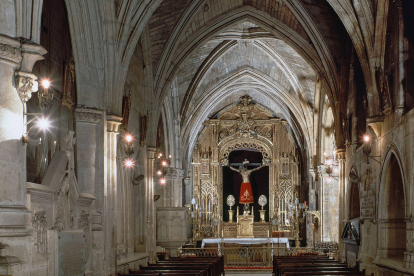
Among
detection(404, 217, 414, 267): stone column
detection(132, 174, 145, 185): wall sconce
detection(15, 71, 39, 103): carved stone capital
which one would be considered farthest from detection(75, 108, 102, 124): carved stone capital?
detection(404, 217, 414, 267): stone column

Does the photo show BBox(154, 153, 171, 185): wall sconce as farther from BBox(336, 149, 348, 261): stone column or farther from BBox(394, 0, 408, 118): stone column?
BBox(394, 0, 408, 118): stone column

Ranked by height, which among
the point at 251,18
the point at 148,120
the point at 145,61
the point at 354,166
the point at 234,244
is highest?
the point at 251,18

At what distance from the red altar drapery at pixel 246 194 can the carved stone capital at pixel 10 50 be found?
2556 centimetres

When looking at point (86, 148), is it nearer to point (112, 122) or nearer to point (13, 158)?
point (112, 122)

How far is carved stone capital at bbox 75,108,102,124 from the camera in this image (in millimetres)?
13414

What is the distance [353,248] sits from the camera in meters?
18.0

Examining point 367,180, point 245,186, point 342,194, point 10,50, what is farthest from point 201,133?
point 10,50

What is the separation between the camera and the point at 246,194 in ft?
108

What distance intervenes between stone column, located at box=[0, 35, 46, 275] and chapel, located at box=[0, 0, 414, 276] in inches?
0.8

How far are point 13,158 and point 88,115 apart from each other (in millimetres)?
5524

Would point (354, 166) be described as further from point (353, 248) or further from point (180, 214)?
point (180, 214)

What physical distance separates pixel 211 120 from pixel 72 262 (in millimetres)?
22665

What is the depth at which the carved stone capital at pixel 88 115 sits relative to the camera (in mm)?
13414

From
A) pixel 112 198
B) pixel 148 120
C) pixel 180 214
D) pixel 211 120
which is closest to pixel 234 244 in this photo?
pixel 211 120
